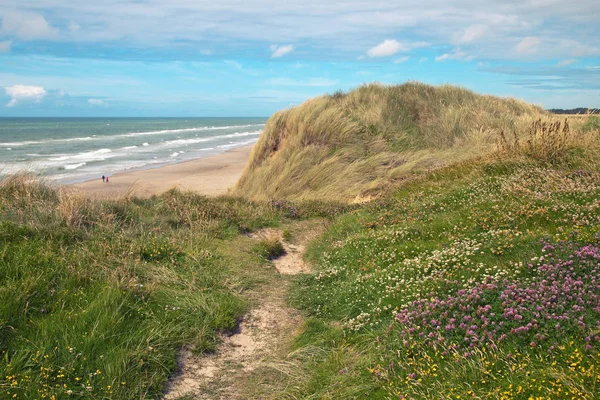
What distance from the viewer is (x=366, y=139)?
58.9ft

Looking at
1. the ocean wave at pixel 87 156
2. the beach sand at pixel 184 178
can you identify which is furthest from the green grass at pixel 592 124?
the ocean wave at pixel 87 156

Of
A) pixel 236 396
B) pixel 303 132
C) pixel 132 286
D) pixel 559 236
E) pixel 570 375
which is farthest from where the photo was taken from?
pixel 303 132

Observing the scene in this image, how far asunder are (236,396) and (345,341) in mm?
1410

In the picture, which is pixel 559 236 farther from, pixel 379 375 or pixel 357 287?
pixel 379 375

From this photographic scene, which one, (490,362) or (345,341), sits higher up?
(490,362)

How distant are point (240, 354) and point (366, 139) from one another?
Result: 13.1 metres

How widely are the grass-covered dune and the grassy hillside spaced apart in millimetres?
6114

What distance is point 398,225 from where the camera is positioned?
8.97m

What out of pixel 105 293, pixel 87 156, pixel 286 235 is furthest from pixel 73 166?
pixel 105 293

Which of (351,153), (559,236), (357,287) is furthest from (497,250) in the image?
(351,153)

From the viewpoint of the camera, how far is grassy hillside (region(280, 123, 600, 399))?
156 inches

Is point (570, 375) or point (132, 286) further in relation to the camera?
point (132, 286)

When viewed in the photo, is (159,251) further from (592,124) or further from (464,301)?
(592,124)

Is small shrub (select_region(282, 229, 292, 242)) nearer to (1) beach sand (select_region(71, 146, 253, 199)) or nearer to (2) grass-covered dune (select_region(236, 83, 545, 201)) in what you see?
(2) grass-covered dune (select_region(236, 83, 545, 201))
